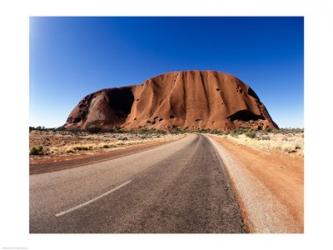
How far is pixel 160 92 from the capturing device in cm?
12400

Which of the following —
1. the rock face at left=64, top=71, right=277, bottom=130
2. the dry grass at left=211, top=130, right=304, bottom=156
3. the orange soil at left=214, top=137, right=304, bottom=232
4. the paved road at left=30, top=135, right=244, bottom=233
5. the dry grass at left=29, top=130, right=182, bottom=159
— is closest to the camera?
the paved road at left=30, top=135, right=244, bottom=233

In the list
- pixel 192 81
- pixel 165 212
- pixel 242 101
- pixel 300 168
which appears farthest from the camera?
pixel 192 81

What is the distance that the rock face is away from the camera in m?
109

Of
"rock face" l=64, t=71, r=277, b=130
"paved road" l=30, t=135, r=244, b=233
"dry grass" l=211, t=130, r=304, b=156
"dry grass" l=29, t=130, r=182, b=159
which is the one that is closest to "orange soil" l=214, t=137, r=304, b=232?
"paved road" l=30, t=135, r=244, b=233

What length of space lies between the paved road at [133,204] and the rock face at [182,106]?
98.4 metres

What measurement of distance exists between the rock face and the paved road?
323 feet

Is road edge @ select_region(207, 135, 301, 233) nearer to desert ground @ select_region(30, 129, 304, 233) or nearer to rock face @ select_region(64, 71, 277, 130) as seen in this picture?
desert ground @ select_region(30, 129, 304, 233)

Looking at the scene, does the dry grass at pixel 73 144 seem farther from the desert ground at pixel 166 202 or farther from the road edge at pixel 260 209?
the road edge at pixel 260 209
